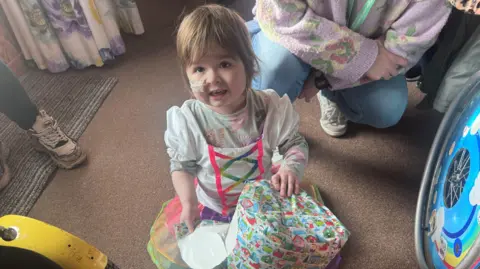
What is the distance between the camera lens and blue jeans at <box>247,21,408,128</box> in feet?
3.24

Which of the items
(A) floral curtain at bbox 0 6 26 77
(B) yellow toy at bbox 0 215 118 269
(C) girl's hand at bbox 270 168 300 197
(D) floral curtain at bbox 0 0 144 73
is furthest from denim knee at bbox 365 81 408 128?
(A) floral curtain at bbox 0 6 26 77

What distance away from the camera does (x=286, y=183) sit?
2.67 feet

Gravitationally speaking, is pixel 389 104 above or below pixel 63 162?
above

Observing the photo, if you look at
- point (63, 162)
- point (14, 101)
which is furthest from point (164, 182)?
point (14, 101)

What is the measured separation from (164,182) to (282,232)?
551 mm

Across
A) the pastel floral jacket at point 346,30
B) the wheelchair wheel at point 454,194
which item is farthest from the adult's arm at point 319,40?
the wheelchair wheel at point 454,194

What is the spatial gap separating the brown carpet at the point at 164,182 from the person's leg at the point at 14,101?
0.65 ft

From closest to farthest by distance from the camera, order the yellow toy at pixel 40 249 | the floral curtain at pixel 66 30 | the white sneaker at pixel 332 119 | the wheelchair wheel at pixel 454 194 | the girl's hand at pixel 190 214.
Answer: the yellow toy at pixel 40 249 < the wheelchair wheel at pixel 454 194 < the girl's hand at pixel 190 214 < the white sneaker at pixel 332 119 < the floral curtain at pixel 66 30

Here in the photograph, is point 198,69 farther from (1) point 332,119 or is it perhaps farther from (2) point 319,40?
(1) point 332,119

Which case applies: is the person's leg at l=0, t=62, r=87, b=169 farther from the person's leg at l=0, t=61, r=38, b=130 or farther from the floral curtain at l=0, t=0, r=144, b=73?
the floral curtain at l=0, t=0, r=144, b=73

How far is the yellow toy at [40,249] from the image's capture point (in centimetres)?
58

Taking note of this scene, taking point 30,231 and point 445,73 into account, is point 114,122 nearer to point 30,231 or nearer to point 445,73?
point 30,231

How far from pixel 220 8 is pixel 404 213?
0.71 m

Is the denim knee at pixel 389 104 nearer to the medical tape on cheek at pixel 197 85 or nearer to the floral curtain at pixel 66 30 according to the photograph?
the medical tape on cheek at pixel 197 85
